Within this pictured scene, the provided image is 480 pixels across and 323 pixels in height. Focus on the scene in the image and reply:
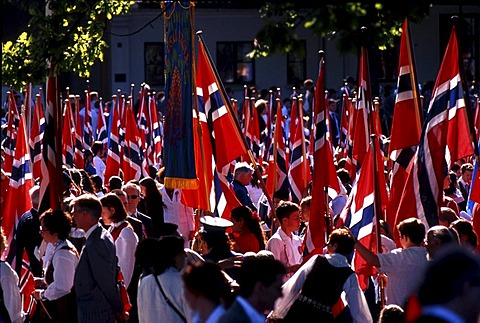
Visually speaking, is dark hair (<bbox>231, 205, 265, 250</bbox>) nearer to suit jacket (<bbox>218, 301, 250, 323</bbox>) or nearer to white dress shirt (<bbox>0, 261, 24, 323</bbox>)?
white dress shirt (<bbox>0, 261, 24, 323</bbox>)

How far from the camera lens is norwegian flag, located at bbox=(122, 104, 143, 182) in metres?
19.1

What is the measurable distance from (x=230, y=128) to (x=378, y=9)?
5416 millimetres

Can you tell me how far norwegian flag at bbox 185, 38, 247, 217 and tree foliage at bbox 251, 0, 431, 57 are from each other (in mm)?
4329

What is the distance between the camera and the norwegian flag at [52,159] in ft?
38.8

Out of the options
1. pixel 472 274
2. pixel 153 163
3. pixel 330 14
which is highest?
pixel 330 14

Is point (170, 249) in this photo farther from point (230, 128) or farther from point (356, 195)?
point (230, 128)

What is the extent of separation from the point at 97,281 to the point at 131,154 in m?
9.65

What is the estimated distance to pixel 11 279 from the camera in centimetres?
905

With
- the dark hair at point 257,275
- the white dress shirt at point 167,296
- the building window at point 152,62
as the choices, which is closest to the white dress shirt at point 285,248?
the white dress shirt at point 167,296

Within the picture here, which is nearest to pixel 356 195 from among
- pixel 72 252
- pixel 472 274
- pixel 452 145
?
pixel 452 145

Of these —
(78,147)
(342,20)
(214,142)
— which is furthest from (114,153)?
(342,20)

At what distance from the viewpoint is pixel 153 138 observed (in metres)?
22.6

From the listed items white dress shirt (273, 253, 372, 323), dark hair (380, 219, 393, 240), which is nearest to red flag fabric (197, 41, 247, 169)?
dark hair (380, 219, 393, 240)

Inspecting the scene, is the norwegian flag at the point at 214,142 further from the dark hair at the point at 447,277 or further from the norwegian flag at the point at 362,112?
the dark hair at the point at 447,277
